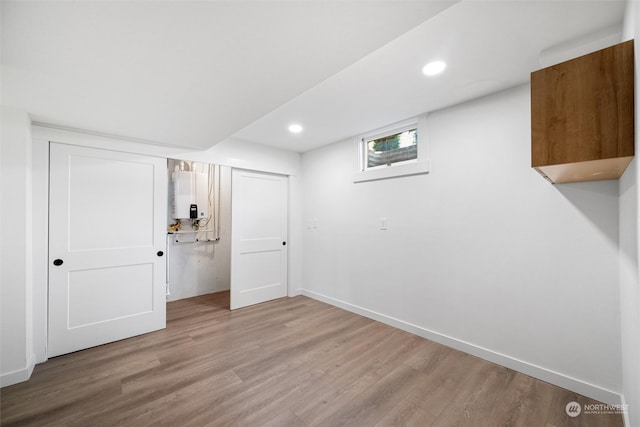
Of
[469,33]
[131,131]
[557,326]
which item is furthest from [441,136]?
[131,131]

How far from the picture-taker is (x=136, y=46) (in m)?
1.33

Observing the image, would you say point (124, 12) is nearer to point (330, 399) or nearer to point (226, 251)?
point (330, 399)

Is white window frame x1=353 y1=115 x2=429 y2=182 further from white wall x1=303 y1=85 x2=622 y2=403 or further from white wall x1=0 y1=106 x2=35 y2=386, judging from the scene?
white wall x1=0 y1=106 x2=35 y2=386

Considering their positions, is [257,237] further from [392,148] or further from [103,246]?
[392,148]

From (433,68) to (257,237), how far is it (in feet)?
10.5

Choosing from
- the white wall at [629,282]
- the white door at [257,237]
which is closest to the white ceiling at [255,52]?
the white wall at [629,282]

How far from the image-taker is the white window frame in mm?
2875

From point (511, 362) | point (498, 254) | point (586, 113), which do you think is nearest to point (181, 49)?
point (586, 113)

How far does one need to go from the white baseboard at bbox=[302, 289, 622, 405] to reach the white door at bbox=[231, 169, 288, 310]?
1634 millimetres

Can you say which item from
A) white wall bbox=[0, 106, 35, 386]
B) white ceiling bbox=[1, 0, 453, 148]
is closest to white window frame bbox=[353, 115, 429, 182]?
white ceiling bbox=[1, 0, 453, 148]

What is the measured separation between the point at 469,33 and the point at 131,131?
10.2ft

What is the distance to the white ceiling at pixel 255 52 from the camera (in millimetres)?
1132

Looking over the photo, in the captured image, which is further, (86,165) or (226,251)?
(226,251)

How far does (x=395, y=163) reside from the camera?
3.25 m
